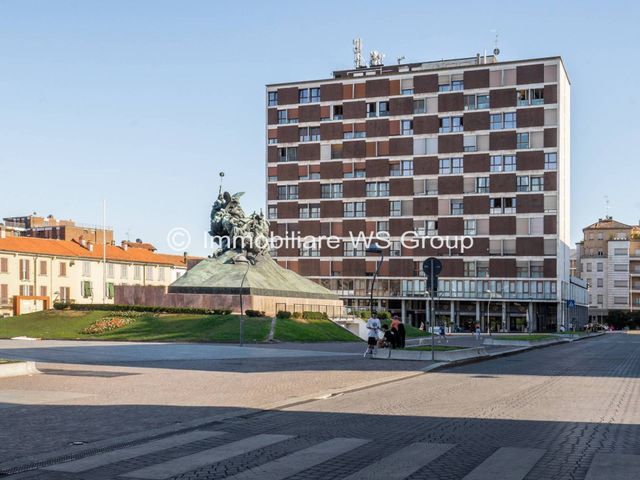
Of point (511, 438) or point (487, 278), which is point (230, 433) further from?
point (487, 278)

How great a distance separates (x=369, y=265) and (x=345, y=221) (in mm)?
6127

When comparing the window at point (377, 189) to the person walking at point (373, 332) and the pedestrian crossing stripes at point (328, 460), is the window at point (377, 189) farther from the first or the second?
the pedestrian crossing stripes at point (328, 460)

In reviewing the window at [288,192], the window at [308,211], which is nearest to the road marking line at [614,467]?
the window at [308,211]

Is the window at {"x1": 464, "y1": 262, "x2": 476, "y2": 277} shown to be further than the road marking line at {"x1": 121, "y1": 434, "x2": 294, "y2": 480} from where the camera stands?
Yes

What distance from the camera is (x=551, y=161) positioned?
3511 inches

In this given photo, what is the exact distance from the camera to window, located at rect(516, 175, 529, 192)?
297ft

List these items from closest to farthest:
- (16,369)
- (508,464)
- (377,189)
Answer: (508,464) < (16,369) < (377,189)

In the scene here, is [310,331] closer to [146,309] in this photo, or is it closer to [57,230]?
[146,309]

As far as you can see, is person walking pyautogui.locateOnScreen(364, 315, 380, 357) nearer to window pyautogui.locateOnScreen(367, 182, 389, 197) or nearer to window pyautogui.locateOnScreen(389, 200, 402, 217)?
window pyautogui.locateOnScreen(389, 200, 402, 217)

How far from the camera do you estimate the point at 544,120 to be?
293 feet

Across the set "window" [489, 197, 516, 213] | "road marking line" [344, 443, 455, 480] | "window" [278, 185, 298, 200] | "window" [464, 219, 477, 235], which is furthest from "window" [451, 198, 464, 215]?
"road marking line" [344, 443, 455, 480]

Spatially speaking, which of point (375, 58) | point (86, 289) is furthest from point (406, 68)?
point (86, 289)

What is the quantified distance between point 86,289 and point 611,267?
95.9 meters

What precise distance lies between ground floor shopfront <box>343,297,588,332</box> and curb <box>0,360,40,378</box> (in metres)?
70.9
